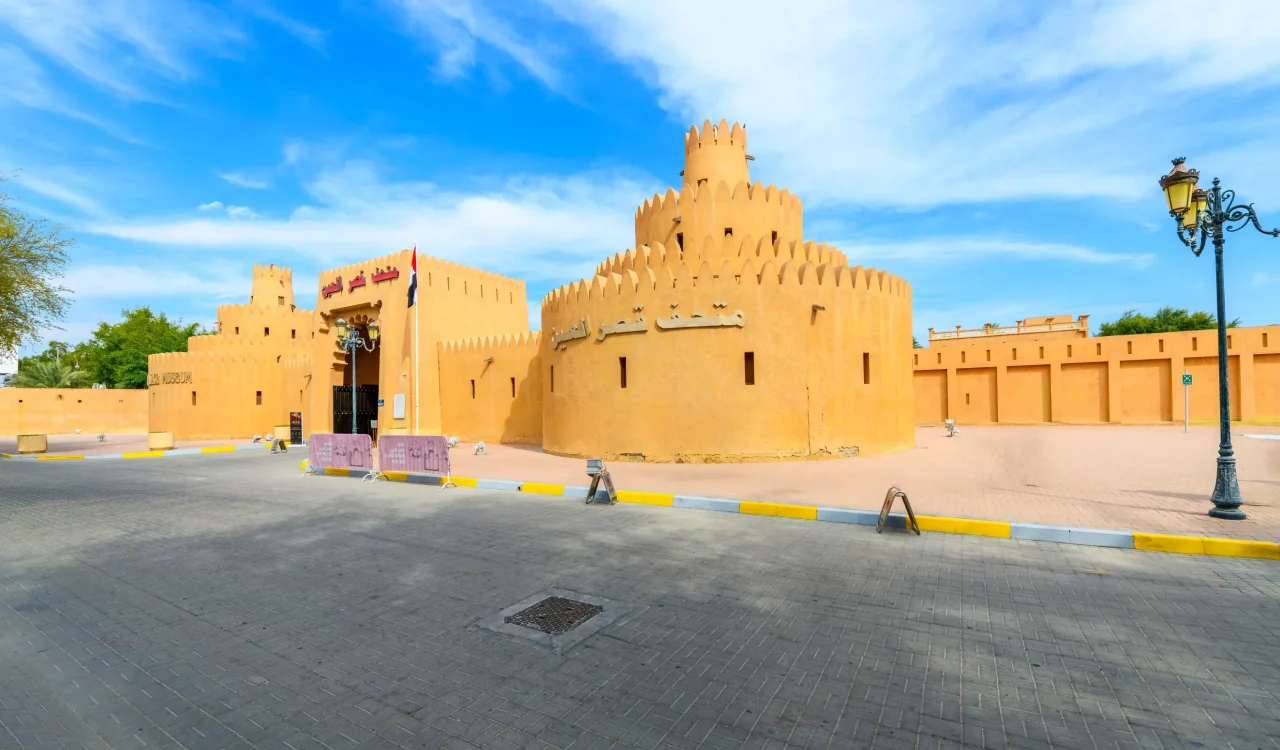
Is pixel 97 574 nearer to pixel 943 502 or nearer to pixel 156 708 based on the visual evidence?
pixel 156 708

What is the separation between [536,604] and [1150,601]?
5524mm

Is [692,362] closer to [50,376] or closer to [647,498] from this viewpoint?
[647,498]

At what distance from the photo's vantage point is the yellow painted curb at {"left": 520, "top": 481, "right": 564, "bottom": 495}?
11.4 meters

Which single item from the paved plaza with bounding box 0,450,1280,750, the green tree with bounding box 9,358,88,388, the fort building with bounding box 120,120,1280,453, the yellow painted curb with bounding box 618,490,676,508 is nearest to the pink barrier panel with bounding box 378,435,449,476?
the yellow painted curb with bounding box 618,490,676,508

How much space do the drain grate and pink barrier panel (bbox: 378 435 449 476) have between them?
325 inches

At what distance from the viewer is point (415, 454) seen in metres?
13.6

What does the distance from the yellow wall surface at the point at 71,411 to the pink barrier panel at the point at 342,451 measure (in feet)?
123

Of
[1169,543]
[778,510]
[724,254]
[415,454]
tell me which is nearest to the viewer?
[1169,543]

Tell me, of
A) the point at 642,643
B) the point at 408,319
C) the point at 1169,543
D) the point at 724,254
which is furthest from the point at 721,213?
the point at 642,643

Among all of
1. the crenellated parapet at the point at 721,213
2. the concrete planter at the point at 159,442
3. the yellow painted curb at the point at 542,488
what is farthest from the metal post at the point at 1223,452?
the concrete planter at the point at 159,442

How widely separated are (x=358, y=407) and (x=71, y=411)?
96.5ft

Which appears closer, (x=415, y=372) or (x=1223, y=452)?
(x=1223, y=452)

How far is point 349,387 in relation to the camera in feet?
93.3

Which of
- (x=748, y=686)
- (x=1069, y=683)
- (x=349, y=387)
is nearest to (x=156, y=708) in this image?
(x=748, y=686)
